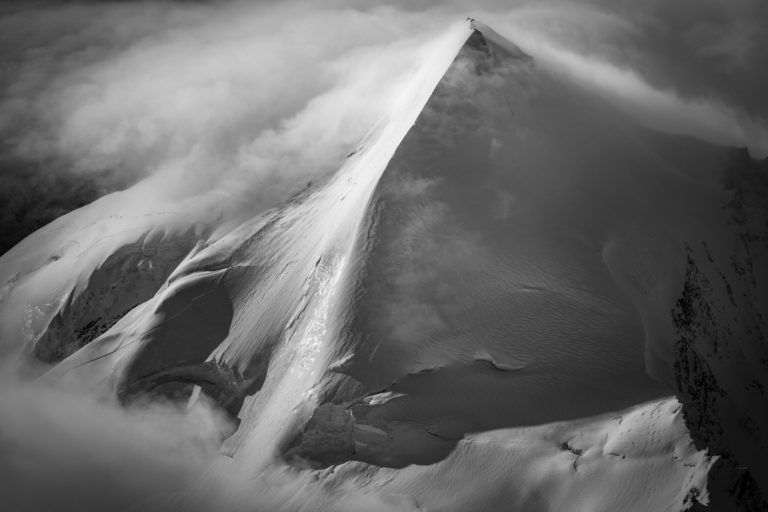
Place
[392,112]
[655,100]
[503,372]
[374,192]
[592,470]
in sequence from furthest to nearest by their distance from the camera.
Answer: [655,100] → [392,112] → [374,192] → [503,372] → [592,470]

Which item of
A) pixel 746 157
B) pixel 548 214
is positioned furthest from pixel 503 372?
pixel 746 157

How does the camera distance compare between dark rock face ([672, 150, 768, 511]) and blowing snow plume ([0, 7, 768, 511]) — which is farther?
blowing snow plume ([0, 7, 768, 511])

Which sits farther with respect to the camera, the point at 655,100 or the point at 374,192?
the point at 655,100

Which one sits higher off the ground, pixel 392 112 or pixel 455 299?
pixel 392 112

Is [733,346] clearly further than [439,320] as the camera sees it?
Yes

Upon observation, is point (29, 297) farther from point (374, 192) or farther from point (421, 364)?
point (421, 364)
